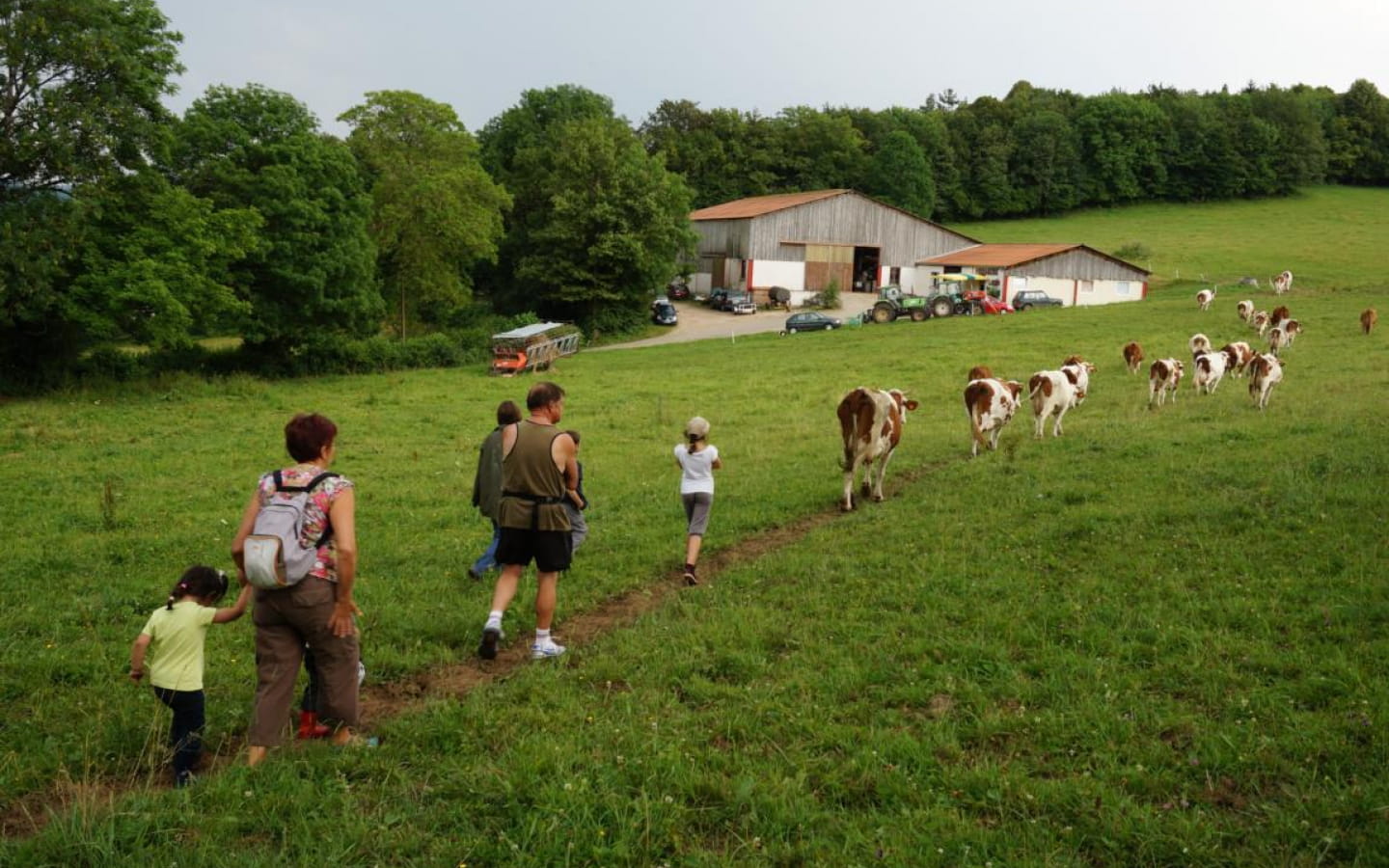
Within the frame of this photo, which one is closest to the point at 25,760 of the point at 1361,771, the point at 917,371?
the point at 1361,771

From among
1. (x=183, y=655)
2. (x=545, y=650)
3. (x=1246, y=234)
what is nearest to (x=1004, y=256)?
(x=1246, y=234)

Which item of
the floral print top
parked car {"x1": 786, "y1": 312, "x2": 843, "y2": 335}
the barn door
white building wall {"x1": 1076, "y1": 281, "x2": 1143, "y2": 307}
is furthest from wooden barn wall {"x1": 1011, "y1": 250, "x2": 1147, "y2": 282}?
the floral print top

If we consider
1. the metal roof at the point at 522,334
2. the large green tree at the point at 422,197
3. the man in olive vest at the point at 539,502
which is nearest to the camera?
the man in olive vest at the point at 539,502

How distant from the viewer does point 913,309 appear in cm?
4550

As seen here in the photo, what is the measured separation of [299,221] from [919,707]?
1376 inches

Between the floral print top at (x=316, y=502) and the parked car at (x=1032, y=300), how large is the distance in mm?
46707

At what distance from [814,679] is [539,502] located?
2397 mm

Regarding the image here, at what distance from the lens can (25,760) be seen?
5.45m

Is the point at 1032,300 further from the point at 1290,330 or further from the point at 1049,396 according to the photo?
the point at 1049,396

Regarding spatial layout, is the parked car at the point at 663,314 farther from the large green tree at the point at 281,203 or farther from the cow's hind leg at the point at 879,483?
the cow's hind leg at the point at 879,483

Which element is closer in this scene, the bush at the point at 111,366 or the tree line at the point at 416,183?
the tree line at the point at 416,183

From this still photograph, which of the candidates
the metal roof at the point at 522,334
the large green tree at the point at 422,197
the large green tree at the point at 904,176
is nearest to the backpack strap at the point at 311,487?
the metal roof at the point at 522,334

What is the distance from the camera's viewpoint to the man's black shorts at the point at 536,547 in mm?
6852

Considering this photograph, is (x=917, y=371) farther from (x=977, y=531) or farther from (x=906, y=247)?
(x=906, y=247)
